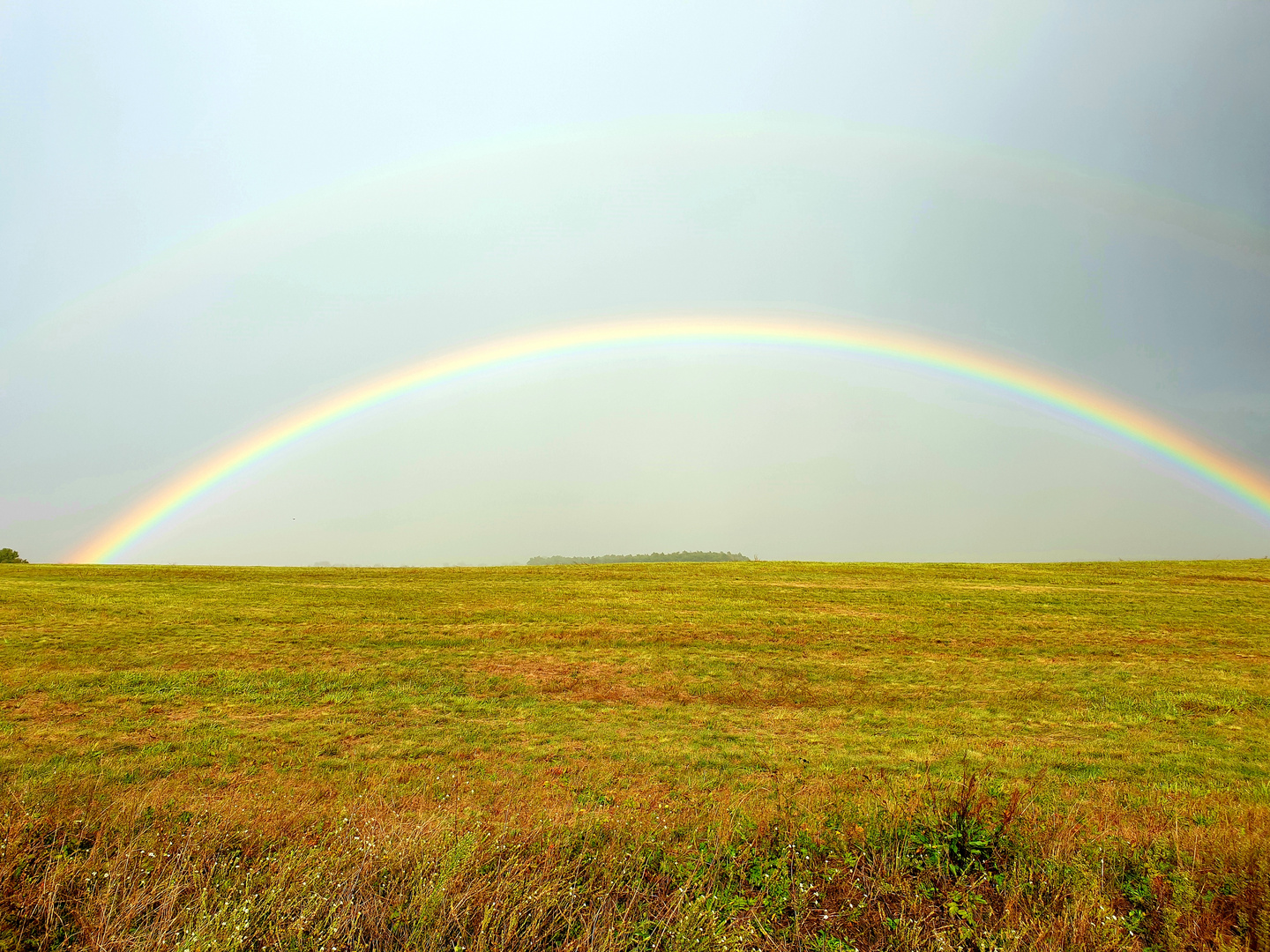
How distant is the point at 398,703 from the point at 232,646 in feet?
26.3

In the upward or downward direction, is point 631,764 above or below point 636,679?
below

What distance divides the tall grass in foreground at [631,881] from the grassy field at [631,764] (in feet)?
0.10

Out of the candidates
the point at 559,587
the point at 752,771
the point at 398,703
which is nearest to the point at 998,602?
the point at 559,587

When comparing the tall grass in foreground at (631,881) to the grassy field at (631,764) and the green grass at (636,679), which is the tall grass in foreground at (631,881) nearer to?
the grassy field at (631,764)

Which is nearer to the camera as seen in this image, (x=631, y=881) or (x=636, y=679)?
(x=631, y=881)

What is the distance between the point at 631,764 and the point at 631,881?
731 cm

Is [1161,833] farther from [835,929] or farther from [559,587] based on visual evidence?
[559,587]

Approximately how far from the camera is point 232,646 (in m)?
20.7

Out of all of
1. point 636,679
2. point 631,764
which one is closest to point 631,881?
point 631,764

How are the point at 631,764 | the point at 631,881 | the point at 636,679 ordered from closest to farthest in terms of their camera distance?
the point at 631,881 → the point at 631,764 → the point at 636,679

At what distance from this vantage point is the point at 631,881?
204 inches

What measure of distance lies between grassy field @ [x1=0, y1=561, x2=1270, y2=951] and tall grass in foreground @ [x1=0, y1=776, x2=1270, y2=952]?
32 mm

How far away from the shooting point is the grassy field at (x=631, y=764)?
4.74m

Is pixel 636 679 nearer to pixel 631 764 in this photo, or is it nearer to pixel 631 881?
pixel 631 764
